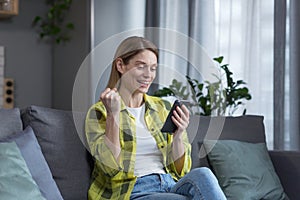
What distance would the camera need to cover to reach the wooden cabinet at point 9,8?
525 centimetres

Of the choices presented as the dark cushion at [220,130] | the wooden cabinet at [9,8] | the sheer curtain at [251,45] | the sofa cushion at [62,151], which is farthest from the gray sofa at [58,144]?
the wooden cabinet at [9,8]

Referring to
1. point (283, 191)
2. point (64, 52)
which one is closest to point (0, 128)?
point (283, 191)

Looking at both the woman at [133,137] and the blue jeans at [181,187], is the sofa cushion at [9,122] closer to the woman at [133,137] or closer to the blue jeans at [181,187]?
the woman at [133,137]

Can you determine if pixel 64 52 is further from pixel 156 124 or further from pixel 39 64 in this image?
pixel 156 124

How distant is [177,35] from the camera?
187 inches

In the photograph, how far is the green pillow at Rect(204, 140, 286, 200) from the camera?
9.50ft

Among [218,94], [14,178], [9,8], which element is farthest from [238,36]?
[14,178]

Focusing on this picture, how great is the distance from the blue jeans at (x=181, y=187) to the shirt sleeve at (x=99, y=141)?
13cm

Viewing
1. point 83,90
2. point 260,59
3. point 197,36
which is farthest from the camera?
point 83,90

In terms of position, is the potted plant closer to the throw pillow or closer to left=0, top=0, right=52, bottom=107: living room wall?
left=0, top=0, right=52, bottom=107: living room wall

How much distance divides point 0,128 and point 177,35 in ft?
8.23

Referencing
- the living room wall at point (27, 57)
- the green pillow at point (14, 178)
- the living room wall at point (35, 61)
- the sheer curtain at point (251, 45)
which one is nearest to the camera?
the green pillow at point (14, 178)

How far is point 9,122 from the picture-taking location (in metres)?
2.52

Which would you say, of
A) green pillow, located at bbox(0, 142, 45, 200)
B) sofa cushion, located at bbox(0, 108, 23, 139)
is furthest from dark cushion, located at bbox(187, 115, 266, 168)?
green pillow, located at bbox(0, 142, 45, 200)
